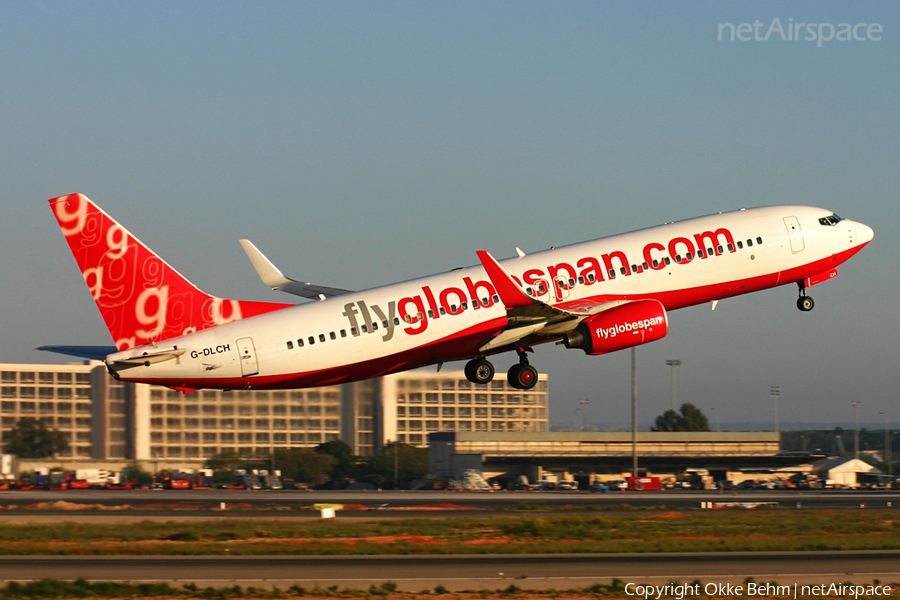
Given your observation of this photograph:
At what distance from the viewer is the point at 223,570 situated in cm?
3409

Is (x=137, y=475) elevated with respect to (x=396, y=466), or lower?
elevated

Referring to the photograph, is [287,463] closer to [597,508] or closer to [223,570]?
[597,508]

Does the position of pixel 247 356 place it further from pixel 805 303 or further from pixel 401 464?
pixel 401 464

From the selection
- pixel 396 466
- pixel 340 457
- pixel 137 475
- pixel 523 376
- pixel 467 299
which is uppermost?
pixel 467 299

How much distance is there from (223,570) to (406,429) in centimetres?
6859

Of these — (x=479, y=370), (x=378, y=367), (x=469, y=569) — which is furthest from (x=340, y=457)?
(x=469, y=569)

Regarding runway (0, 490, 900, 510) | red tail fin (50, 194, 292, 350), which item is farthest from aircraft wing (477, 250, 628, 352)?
runway (0, 490, 900, 510)

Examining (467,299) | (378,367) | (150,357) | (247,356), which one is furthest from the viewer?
(467,299)

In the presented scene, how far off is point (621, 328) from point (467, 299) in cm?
641

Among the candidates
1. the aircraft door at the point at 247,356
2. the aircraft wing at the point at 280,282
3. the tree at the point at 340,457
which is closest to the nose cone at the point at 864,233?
the aircraft wing at the point at 280,282

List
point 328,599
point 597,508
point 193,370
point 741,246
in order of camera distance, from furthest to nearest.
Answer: point 597,508, point 741,246, point 193,370, point 328,599

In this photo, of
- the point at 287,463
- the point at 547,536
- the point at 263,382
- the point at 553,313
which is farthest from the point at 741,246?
the point at 287,463

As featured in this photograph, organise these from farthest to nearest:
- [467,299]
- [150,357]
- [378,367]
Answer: [467,299] → [378,367] → [150,357]

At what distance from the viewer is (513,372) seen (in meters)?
44.4
